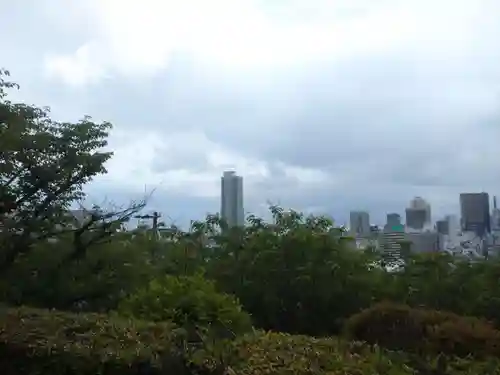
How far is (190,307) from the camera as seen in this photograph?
8008mm

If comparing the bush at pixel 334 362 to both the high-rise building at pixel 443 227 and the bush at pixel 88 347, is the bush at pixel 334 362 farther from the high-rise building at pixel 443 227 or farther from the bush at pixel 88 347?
the high-rise building at pixel 443 227

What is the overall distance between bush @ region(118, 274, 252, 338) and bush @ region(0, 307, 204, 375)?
79cm

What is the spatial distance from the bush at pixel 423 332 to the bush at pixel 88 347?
2.23 meters

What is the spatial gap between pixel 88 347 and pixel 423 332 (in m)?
3.23

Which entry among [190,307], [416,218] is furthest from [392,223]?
[190,307]

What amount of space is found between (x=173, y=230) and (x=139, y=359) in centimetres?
904

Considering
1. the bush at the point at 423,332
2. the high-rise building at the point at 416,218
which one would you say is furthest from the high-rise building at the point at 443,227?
the bush at the point at 423,332

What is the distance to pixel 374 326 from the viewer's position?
781 centimetres

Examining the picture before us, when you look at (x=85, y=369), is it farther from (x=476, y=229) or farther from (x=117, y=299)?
(x=476, y=229)

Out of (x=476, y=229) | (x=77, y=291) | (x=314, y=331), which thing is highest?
(x=476, y=229)

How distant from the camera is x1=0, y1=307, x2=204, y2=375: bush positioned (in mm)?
6027

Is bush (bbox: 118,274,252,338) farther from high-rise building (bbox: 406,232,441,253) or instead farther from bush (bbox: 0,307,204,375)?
high-rise building (bbox: 406,232,441,253)

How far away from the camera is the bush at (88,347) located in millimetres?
6027

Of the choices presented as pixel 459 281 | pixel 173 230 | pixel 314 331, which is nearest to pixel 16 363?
pixel 314 331
